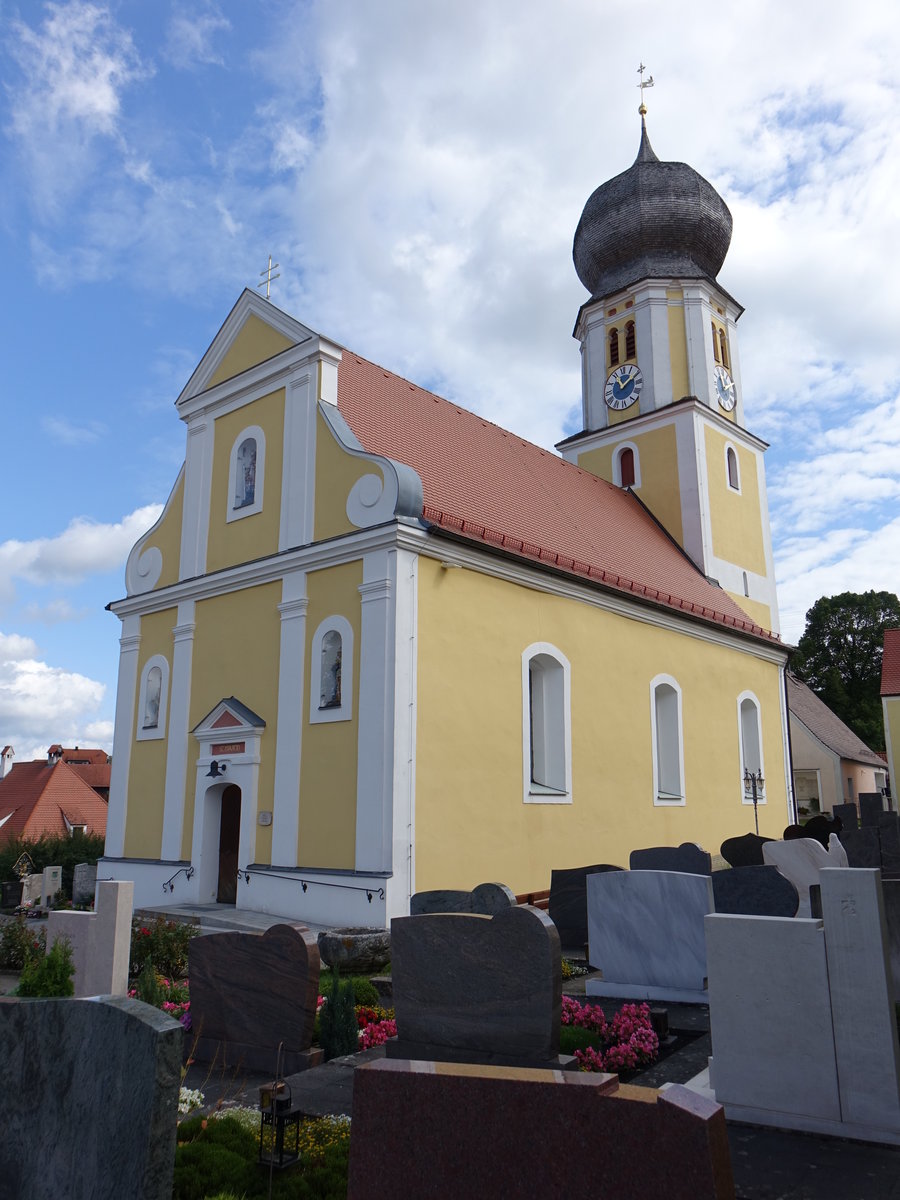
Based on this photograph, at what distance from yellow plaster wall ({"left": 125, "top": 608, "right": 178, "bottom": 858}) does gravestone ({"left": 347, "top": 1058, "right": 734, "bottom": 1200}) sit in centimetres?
1331

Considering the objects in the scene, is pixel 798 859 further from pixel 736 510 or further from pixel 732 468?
pixel 732 468

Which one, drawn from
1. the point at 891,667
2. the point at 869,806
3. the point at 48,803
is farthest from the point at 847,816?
the point at 48,803

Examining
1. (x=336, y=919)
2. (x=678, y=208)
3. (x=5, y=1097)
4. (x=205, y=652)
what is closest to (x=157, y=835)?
(x=205, y=652)

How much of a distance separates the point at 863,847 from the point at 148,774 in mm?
10809

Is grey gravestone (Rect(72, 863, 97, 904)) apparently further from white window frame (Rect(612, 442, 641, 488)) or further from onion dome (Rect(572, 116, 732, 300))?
onion dome (Rect(572, 116, 732, 300))

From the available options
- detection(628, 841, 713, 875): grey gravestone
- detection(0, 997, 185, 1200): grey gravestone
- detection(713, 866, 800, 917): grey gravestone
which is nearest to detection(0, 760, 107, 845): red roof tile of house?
detection(628, 841, 713, 875): grey gravestone

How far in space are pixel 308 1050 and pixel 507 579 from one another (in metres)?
8.77

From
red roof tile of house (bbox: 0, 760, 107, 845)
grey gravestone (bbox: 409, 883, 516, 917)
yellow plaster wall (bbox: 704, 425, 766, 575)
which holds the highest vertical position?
yellow plaster wall (bbox: 704, 425, 766, 575)

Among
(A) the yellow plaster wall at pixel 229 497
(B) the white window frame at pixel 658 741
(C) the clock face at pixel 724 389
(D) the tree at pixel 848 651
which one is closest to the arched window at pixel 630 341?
(C) the clock face at pixel 724 389

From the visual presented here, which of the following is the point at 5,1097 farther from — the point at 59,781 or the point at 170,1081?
the point at 59,781

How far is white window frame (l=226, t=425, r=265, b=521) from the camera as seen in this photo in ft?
49.6

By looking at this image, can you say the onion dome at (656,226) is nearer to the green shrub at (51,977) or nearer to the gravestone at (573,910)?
the gravestone at (573,910)

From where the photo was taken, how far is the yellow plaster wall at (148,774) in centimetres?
1546

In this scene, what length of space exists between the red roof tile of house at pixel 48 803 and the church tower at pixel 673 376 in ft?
65.5
